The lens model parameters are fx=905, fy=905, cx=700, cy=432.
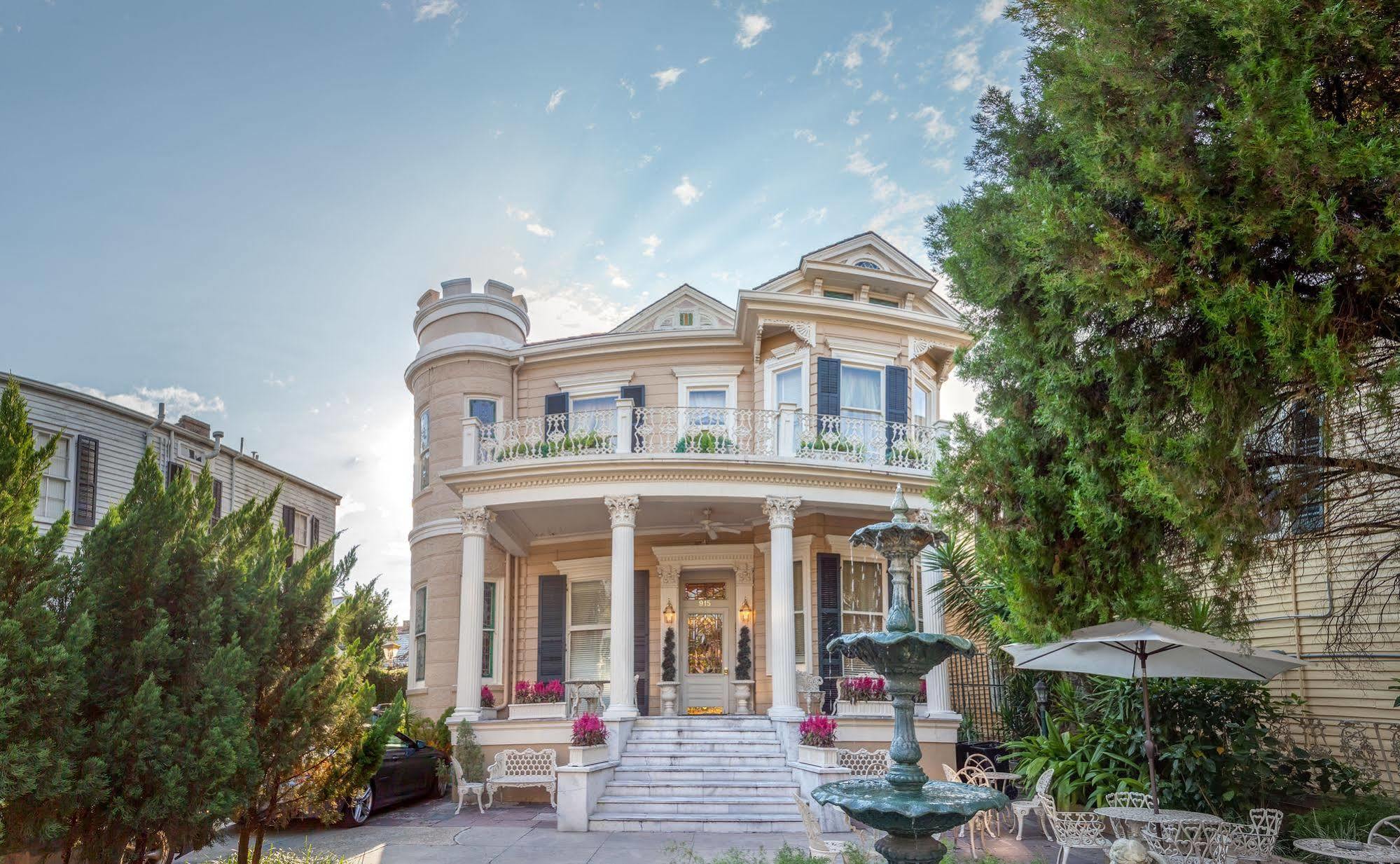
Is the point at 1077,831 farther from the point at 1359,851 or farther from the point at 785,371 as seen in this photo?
the point at 785,371

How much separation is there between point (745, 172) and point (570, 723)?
28.2 ft

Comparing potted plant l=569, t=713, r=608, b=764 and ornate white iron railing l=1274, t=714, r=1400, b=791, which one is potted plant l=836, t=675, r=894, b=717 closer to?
potted plant l=569, t=713, r=608, b=764

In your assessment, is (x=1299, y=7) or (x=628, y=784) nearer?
(x=1299, y=7)

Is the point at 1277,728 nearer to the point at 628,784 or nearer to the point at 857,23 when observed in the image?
the point at 628,784

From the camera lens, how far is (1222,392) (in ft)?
17.0

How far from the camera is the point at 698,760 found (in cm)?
1300

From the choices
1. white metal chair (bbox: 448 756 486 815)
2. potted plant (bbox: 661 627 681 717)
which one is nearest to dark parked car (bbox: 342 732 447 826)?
white metal chair (bbox: 448 756 486 815)

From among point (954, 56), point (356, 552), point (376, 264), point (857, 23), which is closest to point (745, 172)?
point (857, 23)

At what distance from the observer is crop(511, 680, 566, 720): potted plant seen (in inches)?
560

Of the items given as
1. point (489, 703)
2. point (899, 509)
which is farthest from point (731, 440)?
point (899, 509)

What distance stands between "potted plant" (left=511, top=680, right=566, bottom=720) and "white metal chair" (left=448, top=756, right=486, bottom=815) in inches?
43.5

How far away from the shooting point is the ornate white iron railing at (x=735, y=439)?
14758mm

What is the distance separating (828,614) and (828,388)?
4.03m

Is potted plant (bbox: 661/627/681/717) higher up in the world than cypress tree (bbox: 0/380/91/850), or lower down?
lower down
